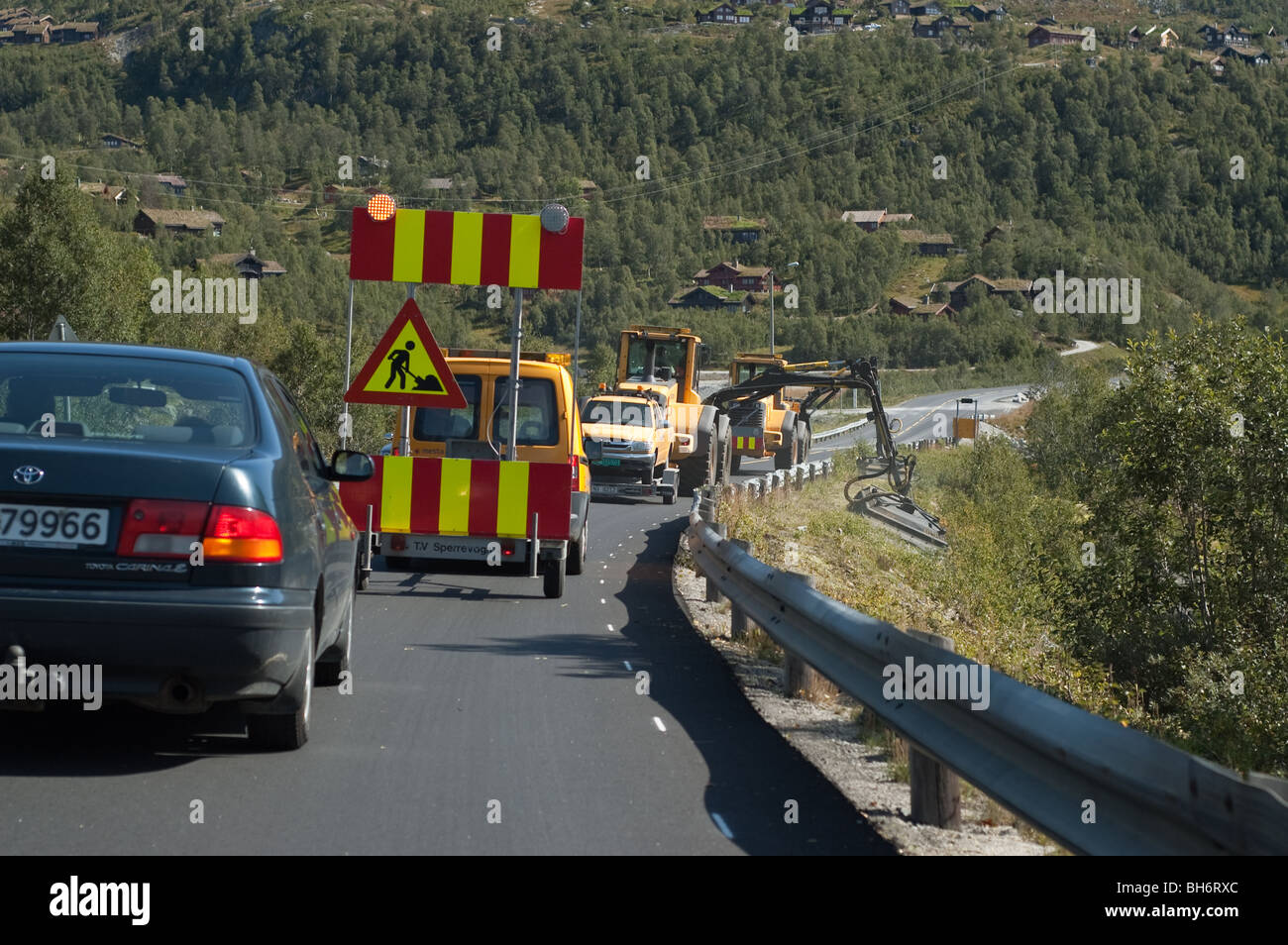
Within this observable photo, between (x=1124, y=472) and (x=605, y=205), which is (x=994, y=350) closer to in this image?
(x=605, y=205)

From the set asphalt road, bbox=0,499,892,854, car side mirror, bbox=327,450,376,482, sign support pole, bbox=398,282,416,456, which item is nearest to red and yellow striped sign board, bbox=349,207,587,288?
sign support pole, bbox=398,282,416,456

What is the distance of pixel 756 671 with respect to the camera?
31.7ft

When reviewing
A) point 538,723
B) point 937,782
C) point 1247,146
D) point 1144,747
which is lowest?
point 538,723

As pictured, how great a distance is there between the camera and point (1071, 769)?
4.35 meters

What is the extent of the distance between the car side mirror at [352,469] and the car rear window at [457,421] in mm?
7733

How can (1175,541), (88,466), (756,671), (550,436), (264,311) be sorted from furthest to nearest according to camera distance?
(264,311)
(1175,541)
(550,436)
(756,671)
(88,466)

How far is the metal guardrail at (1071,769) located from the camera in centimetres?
344

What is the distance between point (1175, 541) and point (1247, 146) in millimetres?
192599

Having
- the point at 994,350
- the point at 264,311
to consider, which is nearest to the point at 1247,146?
the point at 994,350

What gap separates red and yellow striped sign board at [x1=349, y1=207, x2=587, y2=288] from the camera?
42.1 feet

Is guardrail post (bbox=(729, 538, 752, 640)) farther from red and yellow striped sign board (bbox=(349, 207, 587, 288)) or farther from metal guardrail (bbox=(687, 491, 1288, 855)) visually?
metal guardrail (bbox=(687, 491, 1288, 855))

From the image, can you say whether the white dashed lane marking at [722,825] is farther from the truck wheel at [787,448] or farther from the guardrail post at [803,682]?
the truck wheel at [787,448]

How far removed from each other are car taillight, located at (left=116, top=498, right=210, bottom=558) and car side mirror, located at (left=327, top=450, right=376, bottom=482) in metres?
1.74

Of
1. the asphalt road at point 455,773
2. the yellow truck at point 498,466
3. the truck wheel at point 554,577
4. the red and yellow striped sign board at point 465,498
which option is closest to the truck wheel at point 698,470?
the yellow truck at point 498,466
